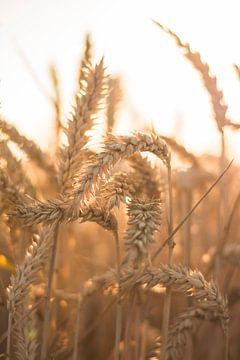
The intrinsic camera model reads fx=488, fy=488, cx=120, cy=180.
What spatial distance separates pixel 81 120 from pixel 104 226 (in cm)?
36

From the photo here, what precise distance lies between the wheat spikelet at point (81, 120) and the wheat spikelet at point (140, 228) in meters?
0.31

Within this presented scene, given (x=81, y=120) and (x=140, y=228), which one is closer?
(x=140, y=228)

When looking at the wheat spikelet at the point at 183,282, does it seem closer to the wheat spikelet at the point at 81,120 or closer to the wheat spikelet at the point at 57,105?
the wheat spikelet at the point at 81,120

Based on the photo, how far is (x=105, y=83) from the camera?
1.49 m

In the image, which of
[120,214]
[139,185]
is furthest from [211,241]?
[139,185]

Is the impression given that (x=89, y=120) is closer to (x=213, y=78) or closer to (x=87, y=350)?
(x=213, y=78)

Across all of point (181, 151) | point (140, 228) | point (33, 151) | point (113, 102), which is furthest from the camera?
point (113, 102)

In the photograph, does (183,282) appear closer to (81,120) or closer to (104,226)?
(104,226)

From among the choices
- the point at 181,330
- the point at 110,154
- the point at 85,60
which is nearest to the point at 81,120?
the point at 85,60

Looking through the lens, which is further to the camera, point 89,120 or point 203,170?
point 203,170

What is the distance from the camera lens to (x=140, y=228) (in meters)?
1.12

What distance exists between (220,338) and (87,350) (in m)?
0.60

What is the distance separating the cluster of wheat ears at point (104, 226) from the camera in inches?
46.1

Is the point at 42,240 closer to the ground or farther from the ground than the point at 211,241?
closer to the ground
